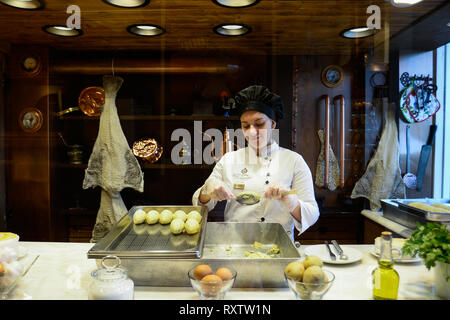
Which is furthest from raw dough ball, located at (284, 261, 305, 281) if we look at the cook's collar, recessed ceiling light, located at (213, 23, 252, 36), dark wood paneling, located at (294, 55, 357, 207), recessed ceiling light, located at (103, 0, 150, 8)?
recessed ceiling light, located at (213, 23, 252, 36)

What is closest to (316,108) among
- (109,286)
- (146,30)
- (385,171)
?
(385,171)

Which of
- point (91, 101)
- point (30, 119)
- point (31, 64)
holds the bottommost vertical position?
point (30, 119)

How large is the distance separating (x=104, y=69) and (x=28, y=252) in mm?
1765

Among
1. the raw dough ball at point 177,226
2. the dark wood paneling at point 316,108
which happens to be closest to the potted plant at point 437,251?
the raw dough ball at point 177,226

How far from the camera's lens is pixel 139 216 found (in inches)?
60.9

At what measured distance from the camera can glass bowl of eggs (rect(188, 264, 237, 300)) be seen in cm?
92

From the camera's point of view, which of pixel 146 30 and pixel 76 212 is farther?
pixel 76 212

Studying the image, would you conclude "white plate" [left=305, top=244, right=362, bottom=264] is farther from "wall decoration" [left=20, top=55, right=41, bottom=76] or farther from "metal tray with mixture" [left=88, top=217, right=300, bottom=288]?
"wall decoration" [left=20, top=55, right=41, bottom=76]

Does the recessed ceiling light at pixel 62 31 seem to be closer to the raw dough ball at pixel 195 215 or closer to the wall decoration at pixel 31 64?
the wall decoration at pixel 31 64

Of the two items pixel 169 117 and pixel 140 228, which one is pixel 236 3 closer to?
pixel 169 117

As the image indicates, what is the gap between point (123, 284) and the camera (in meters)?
0.92

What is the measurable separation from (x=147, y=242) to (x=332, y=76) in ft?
5.68

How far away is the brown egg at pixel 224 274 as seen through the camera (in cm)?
94

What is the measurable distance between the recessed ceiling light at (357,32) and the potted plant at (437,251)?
1.45m
